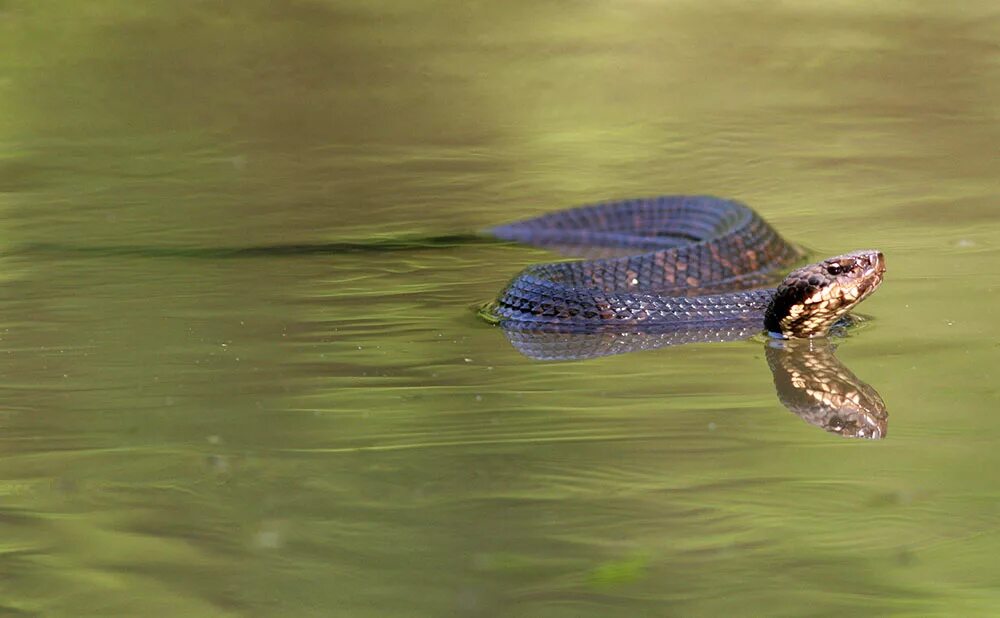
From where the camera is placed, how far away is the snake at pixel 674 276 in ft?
21.4

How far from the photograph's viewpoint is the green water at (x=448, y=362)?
4.11 meters

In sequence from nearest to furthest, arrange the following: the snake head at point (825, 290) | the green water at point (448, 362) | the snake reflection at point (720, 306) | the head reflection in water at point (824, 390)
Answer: the green water at point (448, 362)
the head reflection in water at point (824, 390)
the snake reflection at point (720, 306)
the snake head at point (825, 290)

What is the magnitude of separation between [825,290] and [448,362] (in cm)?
146

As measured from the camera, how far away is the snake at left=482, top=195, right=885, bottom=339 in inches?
257

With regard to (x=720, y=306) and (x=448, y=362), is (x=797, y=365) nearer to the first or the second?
(x=720, y=306)

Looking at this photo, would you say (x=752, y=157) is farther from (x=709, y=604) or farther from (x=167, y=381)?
(x=709, y=604)

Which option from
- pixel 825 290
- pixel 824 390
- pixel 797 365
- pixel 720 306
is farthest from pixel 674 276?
pixel 824 390

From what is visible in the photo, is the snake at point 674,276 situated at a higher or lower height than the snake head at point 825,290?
lower

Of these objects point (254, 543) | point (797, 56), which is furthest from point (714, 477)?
point (797, 56)

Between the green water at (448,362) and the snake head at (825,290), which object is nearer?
the green water at (448,362)

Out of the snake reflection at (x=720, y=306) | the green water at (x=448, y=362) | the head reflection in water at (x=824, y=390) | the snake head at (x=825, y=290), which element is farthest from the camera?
the snake head at (x=825, y=290)

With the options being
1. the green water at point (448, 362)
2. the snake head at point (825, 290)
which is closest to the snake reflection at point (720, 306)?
the snake head at point (825, 290)

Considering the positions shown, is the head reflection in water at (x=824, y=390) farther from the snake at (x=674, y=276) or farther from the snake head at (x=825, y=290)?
the snake at (x=674, y=276)

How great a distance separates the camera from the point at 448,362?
6.26 metres
